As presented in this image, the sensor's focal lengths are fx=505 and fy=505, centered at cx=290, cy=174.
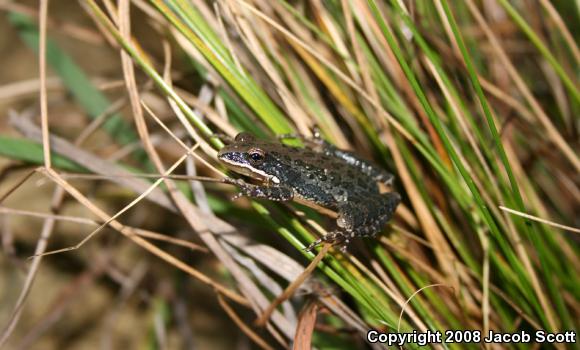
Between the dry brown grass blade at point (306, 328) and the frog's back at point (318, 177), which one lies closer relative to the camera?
the dry brown grass blade at point (306, 328)

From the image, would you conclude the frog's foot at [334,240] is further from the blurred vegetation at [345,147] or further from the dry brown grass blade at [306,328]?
the dry brown grass blade at [306,328]


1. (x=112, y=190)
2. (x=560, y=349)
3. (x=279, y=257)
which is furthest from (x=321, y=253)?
(x=112, y=190)

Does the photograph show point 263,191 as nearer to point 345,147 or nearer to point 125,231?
point 125,231

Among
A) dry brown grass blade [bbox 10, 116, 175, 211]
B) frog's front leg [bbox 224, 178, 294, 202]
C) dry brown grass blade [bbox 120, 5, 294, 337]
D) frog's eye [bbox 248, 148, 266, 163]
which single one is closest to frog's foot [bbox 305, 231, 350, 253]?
frog's front leg [bbox 224, 178, 294, 202]

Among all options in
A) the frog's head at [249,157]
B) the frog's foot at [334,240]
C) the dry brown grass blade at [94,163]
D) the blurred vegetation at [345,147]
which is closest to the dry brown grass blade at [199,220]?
the blurred vegetation at [345,147]

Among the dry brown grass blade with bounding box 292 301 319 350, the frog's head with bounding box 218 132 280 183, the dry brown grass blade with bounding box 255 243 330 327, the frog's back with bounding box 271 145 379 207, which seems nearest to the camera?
the dry brown grass blade with bounding box 255 243 330 327

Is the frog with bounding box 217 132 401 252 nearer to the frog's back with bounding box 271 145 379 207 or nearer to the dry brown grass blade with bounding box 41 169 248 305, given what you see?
the frog's back with bounding box 271 145 379 207

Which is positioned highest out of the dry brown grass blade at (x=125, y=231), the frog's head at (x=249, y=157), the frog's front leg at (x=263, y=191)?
the frog's head at (x=249, y=157)

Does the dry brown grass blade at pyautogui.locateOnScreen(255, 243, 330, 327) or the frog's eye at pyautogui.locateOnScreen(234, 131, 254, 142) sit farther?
the frog's eye at pyautogui.locateOnScreen(234, 131, 254, 142)
